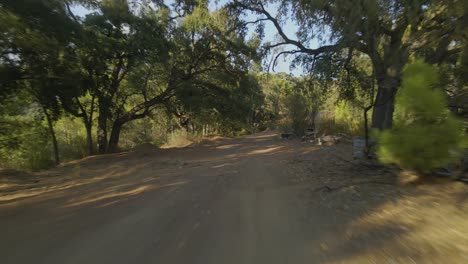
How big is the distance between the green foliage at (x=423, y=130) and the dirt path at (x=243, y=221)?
53cm

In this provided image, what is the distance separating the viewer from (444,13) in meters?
6.88

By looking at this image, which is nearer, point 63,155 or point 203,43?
point 203,43

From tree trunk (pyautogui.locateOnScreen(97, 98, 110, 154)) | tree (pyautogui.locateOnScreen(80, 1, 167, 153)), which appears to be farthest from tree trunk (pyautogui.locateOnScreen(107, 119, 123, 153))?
tree (pyautogui.locateOnScreen(80, 1, 167, 153))

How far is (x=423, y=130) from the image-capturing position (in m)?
5.53

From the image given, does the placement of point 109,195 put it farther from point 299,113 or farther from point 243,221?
point 299,113

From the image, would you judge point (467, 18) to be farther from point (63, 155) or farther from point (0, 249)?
point (63, 155)

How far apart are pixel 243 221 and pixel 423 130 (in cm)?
326

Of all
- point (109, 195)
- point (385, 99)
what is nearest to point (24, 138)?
point (109, 195)

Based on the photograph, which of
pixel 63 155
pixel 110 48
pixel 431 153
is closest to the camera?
pixel 431 153

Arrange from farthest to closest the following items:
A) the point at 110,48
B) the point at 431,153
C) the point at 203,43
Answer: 1. the point at 203,43
2. the point at 110,48
3. the point at 431,153

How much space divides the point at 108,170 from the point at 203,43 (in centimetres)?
933

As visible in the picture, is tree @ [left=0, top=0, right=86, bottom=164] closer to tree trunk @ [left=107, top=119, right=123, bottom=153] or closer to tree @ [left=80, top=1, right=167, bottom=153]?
tree @ [left=80, top=1, right=167, bottom=153]

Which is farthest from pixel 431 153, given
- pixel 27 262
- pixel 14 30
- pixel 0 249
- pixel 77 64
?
pixel 77 64

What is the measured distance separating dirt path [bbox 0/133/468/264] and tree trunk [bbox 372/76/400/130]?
186 centimetres
